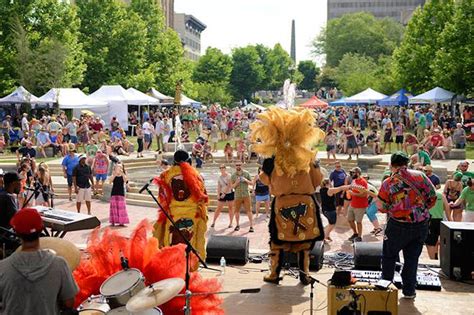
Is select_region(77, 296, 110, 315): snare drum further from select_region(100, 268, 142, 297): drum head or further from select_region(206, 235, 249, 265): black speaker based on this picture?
select_region(206, 235, 249, 265): black speaker

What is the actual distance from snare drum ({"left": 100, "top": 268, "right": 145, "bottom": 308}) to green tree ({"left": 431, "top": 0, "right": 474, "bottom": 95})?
3123 cm

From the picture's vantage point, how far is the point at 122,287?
571 centimetres

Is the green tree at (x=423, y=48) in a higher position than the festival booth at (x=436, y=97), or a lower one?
higher

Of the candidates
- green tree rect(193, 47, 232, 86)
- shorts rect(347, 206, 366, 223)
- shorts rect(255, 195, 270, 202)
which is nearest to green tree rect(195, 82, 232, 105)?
green tree rect(193, 47, 232, 86)

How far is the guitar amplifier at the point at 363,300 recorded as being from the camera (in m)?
6.61

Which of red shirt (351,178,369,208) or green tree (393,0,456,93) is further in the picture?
green tree (393,0,456,93)

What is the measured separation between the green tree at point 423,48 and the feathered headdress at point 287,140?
117 ft

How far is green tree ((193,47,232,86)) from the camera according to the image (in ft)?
285

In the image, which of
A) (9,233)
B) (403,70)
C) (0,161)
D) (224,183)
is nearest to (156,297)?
(9,233)

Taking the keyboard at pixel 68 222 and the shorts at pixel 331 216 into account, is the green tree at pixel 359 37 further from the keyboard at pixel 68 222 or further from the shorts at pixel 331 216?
the keyboard at pixel 68 222

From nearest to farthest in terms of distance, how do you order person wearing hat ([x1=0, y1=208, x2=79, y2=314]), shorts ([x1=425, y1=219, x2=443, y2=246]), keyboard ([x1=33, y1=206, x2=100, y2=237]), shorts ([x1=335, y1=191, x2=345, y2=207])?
person wearing hat ([x1=0, y1=208, x2=79, y2=314])
keyboard ([x1=33, y1=206, x2=100, y2=237])
shorts ([x1=425, y1=219, x2=443, y2=246])
shorts ([x1=335, y1=191, x2=345, y2=207])

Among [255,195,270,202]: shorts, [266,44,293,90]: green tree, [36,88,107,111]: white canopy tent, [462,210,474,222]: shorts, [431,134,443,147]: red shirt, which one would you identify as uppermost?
[266,44,293,90]: green tree

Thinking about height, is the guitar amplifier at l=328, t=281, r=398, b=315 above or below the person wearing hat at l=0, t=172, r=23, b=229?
below

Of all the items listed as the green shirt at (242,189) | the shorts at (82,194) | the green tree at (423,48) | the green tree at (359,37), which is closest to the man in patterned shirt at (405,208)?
the green shirt at (242,189)
